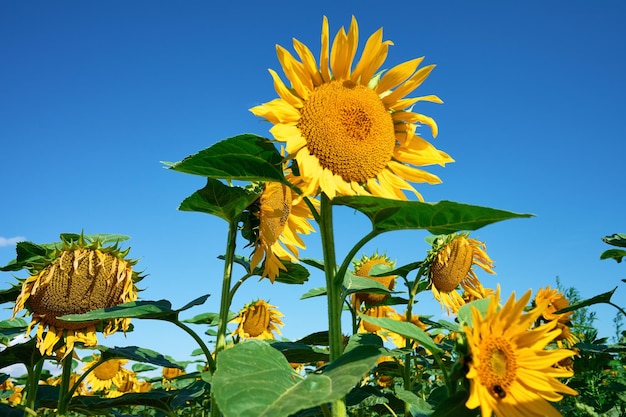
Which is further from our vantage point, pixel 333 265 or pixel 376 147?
pixel 376 147

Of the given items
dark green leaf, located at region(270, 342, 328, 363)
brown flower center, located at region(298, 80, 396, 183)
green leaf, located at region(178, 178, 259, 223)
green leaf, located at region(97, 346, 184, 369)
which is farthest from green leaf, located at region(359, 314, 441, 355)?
green leaf, located at region(97, 346, 184, 369)

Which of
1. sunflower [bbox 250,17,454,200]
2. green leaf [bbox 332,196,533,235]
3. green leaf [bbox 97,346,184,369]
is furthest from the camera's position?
green leaf [bbox 97,346,184,369]

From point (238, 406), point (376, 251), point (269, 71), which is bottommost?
point (238, 406)

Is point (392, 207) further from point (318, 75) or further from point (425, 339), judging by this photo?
point (318, 75)

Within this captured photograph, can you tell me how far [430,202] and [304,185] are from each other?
1.77 feet

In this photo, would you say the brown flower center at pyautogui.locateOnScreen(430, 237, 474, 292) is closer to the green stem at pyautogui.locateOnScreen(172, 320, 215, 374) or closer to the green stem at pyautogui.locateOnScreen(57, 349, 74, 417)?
the green stem at pyautogui.locateOnScreen(172, 320, 215, 374)

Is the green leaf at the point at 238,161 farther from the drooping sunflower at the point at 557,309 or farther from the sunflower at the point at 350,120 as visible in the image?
the drooping sunflower at the point at 557,309

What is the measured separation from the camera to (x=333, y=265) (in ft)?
7.02

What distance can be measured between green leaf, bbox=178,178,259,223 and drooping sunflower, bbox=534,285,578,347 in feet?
9.94

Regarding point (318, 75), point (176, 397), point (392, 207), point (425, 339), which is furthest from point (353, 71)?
point (176, 397)

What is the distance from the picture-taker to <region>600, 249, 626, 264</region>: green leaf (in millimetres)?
4680

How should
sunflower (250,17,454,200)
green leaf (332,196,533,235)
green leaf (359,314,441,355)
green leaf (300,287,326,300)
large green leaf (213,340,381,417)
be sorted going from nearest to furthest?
large green leaf (213,340,381,417), green leaf (359,314,441,355), green leaf (332,196,533,235), sunflower (250,17,454,200), green leaf (300,287,326,300)

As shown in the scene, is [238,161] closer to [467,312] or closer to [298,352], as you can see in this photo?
[467,312]

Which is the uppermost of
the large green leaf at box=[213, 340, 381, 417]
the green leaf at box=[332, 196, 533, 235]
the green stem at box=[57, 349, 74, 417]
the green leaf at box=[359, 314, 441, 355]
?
the green leaf at box=[332, 196, 533, 235]
